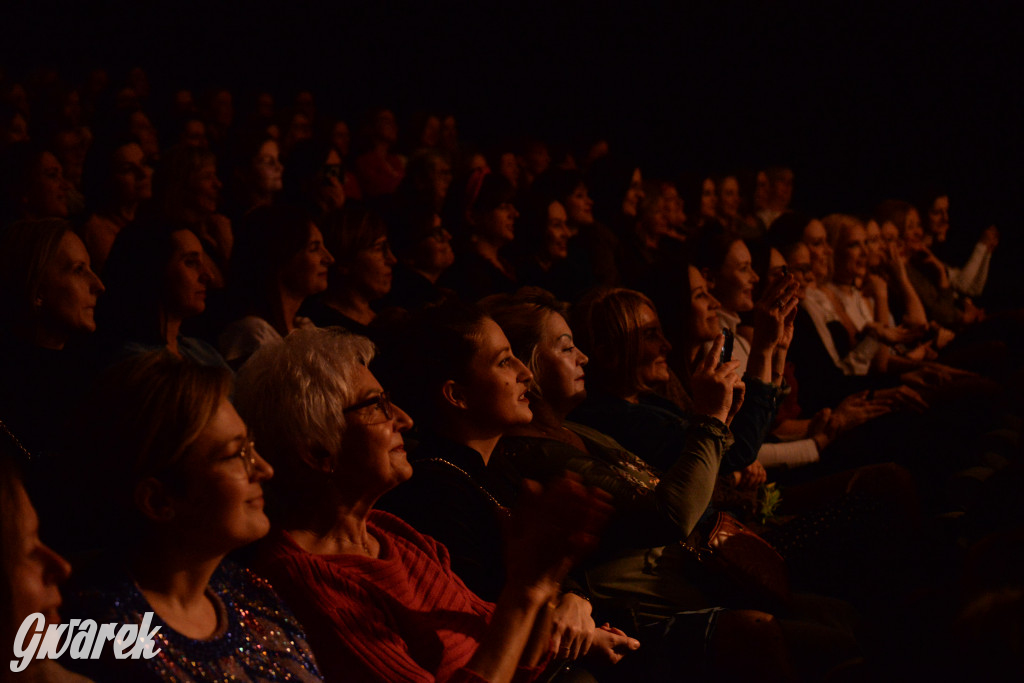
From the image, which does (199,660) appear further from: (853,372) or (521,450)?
(853,372)

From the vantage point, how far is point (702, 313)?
317 centimetres

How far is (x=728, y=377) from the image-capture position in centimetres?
218

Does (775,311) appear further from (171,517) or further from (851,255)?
(851,255)

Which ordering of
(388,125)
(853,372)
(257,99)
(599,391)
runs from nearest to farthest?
(599,391) < (853,372) < (388,125) < (257,99)

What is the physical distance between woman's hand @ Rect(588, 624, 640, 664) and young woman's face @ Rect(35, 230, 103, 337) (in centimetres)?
129

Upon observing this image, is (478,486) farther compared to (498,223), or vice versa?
(498,223)

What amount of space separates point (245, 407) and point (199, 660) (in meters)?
0.50

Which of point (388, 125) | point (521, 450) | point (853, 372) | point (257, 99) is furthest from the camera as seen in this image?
point (257, 99)

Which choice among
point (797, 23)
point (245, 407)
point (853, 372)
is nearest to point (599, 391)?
point (245, 407)

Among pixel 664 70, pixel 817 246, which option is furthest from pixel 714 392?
pixel 664 70

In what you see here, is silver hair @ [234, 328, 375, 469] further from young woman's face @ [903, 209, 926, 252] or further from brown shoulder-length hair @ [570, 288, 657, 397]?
young woman's face @ [903, 209, 926, 252]

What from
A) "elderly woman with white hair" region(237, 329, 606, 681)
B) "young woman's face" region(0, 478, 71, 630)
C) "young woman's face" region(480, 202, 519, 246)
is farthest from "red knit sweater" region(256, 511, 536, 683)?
"young woman's face" region(480, 202, 519, 246)

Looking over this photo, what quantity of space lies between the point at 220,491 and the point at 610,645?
80cm

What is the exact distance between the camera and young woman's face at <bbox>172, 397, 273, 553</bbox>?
1221 millimetres
